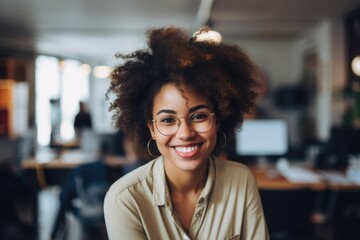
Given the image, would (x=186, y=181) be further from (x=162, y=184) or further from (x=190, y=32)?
(x=190, y=32)

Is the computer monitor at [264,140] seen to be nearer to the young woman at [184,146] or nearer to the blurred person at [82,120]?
the young woman at [184,146]

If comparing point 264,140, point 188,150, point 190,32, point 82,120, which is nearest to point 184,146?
point 188,150

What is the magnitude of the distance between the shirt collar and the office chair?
1306mm

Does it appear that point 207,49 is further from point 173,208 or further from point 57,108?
point 57,108

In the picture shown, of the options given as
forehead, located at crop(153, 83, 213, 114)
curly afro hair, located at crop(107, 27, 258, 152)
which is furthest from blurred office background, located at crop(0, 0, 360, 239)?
forehead, located at crop(153, 83, 213, 114)

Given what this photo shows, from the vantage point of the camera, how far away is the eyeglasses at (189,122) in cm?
135

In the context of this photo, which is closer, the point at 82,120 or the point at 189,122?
the point at 189,122

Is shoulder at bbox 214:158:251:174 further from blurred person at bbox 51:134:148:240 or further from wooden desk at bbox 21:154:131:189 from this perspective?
wooden desk at bbox 21:154:131:189

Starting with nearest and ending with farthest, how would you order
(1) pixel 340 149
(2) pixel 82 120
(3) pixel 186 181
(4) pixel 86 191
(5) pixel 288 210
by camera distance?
1. (3) pixel 186 181
2. (5) pixel 288 210
3. (4) pixel 86 191
4. (1) pixel 340 149
5. (2) pixel 82 120

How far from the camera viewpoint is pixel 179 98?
136cm

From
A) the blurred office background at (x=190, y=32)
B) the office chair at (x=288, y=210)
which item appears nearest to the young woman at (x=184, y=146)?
the blurred office background at (x=190, y=32)

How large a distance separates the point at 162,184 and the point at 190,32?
2.13m

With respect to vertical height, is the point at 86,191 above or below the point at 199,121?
below

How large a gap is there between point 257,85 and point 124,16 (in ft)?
17.7
